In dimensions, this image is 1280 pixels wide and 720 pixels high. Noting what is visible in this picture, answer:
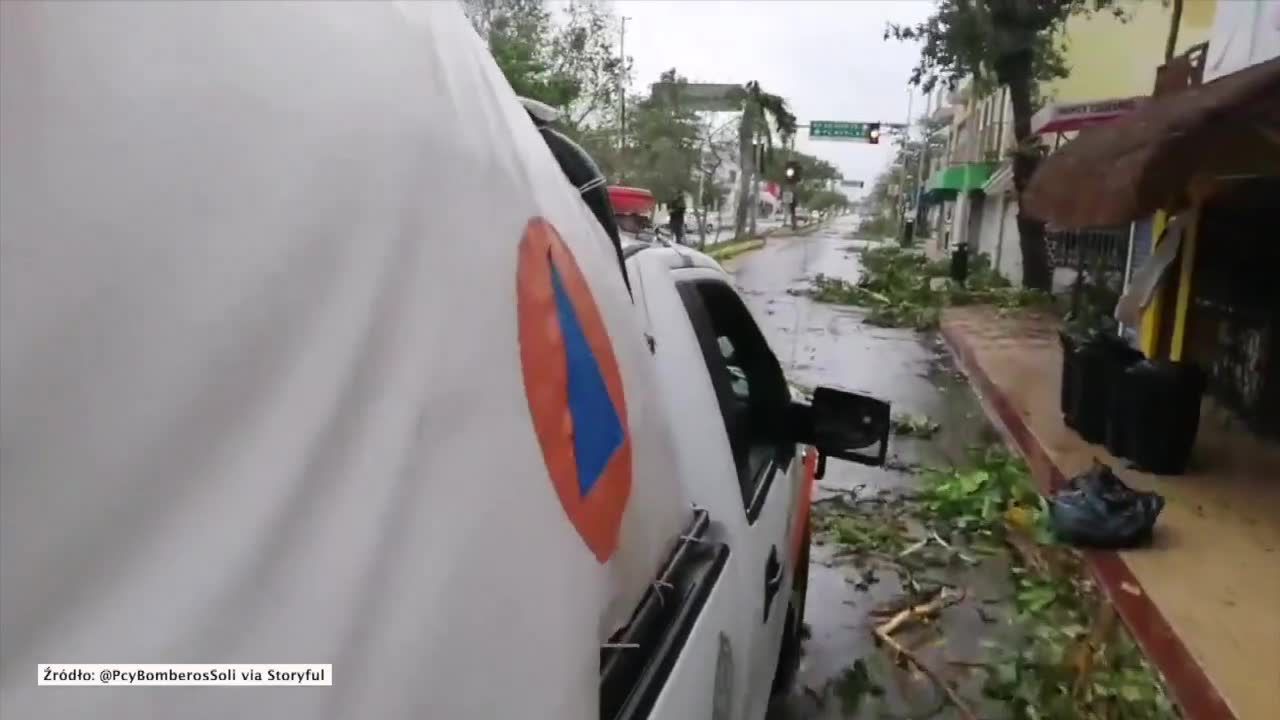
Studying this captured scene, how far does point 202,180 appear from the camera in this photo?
1073 mm

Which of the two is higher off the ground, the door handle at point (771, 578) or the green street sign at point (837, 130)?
the green street sign at point (837, 130)

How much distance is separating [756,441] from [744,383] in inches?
15.6

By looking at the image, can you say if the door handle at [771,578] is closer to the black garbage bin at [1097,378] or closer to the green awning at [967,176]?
the black garbage bin at [1097,378]

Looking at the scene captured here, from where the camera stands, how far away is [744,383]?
3979mm

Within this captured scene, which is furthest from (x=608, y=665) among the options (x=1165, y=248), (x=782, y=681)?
(x=1165, y=248)

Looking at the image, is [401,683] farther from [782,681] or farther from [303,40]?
[782,681]

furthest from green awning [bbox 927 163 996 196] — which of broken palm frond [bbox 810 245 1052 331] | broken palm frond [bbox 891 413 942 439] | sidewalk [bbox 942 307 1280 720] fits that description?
broken palm frond [bbox 891 413 942 439]

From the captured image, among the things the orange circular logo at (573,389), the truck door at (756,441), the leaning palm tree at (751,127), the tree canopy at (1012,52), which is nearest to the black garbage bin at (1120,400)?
the truck door at (756,441)

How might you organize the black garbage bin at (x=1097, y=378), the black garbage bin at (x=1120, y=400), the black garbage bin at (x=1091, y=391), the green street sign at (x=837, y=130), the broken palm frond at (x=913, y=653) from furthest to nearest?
the green street sign at (x=837, y=130) → the black garbage bin at (x=1091, y=391) → the black garbage bin at (x=1097, y=378) → the black garbage bin at (x=1120, y=400) → the broken palm frond at (x=913, y=653)

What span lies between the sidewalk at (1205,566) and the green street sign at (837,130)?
5002cm

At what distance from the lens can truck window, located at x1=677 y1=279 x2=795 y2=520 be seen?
293 centimetres

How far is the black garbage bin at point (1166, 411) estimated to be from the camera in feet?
27.7

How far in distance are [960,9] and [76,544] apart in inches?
882

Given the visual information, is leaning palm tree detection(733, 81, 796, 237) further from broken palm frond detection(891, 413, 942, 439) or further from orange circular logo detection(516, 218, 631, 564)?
orange circular logo detection(516, 218, 631, 564)
